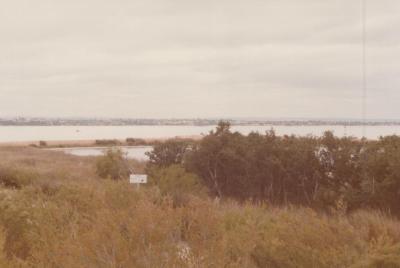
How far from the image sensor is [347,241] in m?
8.38

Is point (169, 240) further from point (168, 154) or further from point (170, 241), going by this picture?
point (168, 154)

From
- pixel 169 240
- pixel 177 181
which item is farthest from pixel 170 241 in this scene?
pixel 177 181

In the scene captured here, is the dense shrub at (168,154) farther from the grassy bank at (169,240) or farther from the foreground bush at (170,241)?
the foreground bush at (170,241)

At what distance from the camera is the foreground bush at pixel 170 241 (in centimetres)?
639

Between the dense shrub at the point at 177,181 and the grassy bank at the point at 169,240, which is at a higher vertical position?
the grassy bank at the point at 169,240

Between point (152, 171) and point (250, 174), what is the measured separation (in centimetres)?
427

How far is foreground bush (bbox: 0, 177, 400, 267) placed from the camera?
6387 mm

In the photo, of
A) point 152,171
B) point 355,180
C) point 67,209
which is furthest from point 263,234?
point 152,171

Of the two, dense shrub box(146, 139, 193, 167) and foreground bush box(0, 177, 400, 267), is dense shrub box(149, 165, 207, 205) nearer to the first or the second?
dense shrub box(146, 139, 193, 167)

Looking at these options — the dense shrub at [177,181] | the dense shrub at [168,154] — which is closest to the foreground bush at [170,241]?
the dense shrub at [177,181]

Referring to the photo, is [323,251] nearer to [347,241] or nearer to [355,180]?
[347,241]

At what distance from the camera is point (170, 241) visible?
6.46 metres

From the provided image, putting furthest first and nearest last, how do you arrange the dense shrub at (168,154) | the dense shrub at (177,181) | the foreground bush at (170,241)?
the dense shrub at (168,154), the dense shrub at (177,181), the foreground bush at (170,241)

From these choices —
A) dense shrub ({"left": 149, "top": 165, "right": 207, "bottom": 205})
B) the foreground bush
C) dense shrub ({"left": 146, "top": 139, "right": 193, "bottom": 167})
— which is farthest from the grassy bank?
dense shrub ({"left": 146, "top": 139, "right": 193, "bottom": 167})
